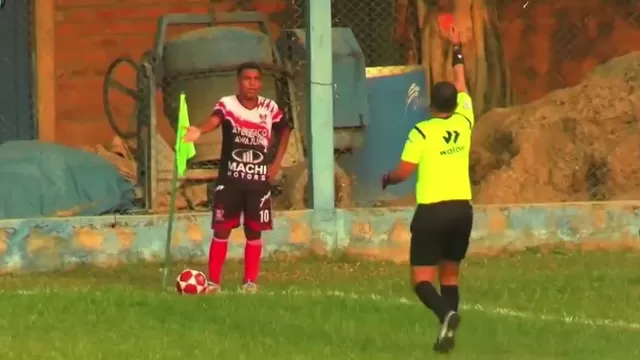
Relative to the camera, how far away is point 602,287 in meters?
11.2

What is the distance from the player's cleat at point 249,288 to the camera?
35.4 ft

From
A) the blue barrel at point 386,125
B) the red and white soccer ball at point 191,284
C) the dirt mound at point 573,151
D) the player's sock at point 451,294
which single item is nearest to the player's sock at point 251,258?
the red and white soccer ball at point 191,284

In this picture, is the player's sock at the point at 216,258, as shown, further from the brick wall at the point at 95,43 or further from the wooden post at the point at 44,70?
the brick wall at the point at 95,43

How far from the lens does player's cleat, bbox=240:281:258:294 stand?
1079 cm

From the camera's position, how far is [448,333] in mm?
8375

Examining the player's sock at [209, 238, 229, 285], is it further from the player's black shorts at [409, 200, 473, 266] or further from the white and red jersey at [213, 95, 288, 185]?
the player's black shorts at [409, 200, 473, 266]

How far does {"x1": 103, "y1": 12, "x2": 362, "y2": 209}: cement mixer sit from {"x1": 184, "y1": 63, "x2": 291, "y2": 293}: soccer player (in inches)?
87.0

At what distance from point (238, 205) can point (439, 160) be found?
9.13ft

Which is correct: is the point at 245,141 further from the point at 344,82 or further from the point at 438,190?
the point at 344,82

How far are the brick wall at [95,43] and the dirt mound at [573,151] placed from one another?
400 cm

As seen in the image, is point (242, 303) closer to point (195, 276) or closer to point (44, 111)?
point (195, 276)

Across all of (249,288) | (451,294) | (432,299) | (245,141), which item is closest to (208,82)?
(245,141)

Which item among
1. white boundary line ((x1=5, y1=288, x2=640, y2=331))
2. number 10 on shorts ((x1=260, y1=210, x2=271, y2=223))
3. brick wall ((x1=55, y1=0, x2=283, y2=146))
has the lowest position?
white boundary line ((x1=5, y1=288, x2=640, y2=331))

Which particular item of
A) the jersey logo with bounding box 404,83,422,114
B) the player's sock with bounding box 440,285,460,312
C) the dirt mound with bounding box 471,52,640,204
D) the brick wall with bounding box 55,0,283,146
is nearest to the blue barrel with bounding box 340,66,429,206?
the jersey logo with bounding box 404,83,422,114
